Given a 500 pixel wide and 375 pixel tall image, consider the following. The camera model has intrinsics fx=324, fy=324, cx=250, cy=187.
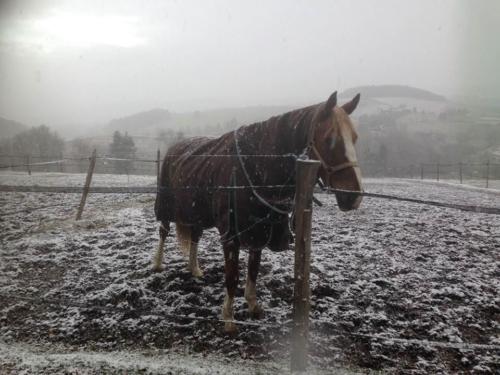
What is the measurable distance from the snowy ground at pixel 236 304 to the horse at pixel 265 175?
58cm

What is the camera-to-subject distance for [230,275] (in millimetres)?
3420

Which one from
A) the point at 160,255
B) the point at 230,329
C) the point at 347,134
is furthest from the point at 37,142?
the point at 347,134

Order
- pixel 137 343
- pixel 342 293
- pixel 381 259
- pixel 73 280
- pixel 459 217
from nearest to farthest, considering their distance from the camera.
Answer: pixel 137 343 → pixel 342 293 → pixel 73 280 → pixel 381 259 → pixel 459 217

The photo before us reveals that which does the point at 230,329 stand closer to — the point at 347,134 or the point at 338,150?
the point at 338,150

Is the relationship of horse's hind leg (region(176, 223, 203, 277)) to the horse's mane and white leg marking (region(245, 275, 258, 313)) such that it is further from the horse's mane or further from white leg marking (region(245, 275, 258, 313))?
the horse's mane

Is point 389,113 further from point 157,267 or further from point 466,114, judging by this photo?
point 157,267

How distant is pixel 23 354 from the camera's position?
3027 millimetres

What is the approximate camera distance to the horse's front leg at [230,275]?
130 inches

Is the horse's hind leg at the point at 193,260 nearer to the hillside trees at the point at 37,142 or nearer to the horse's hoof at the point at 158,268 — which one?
the horse's hoof at the point at 158,268

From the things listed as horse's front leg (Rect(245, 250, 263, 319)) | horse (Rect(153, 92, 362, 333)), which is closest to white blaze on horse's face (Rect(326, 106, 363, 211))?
horse (Rect(153, 92, 362, 333))

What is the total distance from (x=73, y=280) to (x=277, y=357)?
324cm

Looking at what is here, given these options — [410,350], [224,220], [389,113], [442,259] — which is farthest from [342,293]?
[389,113]

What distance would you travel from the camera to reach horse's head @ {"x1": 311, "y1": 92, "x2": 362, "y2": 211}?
264 cm

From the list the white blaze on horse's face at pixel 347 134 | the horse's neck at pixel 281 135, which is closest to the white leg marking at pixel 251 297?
the horse's neck at pixel 281 135
